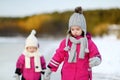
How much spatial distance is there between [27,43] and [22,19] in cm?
1046

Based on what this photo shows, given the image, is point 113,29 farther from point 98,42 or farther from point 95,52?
point 95,52

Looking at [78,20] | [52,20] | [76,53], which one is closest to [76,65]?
[76,53]

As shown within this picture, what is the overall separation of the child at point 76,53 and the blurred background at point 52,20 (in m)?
10.1

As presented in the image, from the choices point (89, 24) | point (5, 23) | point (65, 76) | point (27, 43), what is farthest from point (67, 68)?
point (89, 24)

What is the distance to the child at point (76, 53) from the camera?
3.88m

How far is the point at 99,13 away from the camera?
15977 millimetres

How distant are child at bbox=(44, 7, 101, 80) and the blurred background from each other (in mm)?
10052

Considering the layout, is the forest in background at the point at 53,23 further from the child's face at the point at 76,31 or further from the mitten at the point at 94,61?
the mitten at the point at 94,61

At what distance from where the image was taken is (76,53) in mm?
3926

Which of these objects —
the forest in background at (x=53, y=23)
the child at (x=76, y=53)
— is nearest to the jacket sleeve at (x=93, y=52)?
the child at (x=76, y=53)

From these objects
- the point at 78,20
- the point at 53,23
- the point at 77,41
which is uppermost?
the point at 53,23

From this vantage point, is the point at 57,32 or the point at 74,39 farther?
the point at 57,32

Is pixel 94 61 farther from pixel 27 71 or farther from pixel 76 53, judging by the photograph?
pixel 27 71

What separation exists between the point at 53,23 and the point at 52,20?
18 cm
